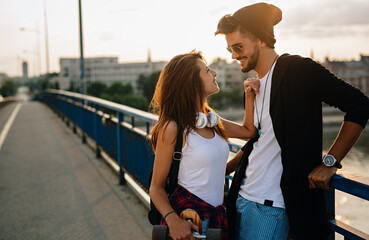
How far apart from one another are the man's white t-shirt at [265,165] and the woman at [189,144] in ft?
0.43

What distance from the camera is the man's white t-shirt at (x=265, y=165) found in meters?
1.74

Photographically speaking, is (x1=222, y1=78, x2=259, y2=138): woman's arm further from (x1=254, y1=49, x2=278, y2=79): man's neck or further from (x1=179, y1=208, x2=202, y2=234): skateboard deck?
(x1=179, y1=208, x2=202, y2=234): skateboard deck

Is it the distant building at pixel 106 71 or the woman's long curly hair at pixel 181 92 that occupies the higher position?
the distant building at pixel 106 71

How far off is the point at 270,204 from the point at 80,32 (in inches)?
547

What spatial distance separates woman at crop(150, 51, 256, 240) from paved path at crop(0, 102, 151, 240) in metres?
1.99

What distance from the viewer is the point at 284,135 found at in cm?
164

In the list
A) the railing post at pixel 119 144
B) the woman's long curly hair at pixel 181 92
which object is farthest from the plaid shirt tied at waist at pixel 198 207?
the railing post at pixel 119 144

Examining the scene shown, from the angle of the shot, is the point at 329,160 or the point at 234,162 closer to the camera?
the point at 329,160

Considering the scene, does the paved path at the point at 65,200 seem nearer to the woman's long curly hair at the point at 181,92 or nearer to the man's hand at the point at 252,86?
the woman's long curly hair at the point at 181,92

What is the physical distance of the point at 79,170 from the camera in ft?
21.4

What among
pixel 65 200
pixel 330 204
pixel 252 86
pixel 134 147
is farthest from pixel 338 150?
pixel 65 200

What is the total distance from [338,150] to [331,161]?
2.2 inches

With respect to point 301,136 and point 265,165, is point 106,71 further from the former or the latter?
point 301,136

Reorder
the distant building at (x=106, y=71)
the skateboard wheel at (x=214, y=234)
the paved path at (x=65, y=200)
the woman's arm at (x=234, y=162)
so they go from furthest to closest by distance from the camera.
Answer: the distant building at (x=106, y=71), the paved path at (x=65, y=200), the woman's arm at (x=234, y=162), the skateboard wheel at (x=214, y=234)
